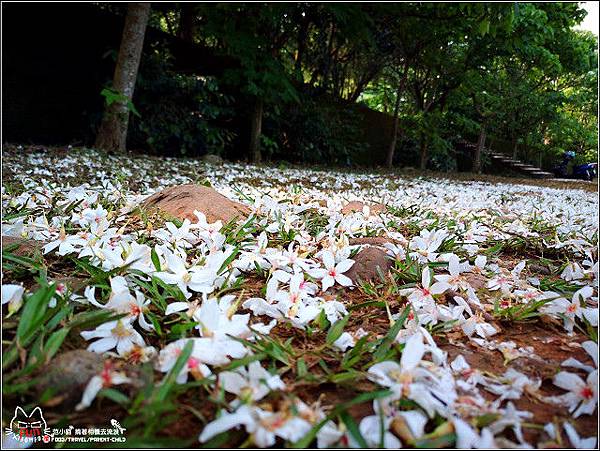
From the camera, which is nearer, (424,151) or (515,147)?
(515,147)

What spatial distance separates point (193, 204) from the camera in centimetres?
172

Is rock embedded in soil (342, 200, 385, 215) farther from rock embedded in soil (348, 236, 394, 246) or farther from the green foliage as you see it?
the green foliage

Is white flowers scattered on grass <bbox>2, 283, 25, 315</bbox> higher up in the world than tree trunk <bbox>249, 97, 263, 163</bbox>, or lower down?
lower down

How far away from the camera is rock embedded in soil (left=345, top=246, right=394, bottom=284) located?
1.21 m

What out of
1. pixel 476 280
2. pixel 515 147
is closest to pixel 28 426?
pixel 476 280

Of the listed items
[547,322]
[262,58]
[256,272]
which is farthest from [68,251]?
[262,58]

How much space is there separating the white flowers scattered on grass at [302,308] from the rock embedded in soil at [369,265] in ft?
0.12

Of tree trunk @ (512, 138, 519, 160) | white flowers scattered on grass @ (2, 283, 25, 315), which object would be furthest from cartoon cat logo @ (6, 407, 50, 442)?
tree trunk @ (512, 138, 519, 160)

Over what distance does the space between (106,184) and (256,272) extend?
1508mm

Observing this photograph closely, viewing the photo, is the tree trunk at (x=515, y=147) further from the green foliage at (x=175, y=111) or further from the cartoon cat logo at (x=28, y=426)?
the green foliage at (x=175, y=111)

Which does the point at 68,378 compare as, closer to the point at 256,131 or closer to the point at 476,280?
the point at 476,280

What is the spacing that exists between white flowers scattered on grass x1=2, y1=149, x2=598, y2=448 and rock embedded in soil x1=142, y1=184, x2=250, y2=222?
78 mm

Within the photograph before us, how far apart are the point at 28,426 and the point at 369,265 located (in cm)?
92

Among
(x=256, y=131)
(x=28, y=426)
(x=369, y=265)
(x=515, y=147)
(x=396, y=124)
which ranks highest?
(x=396, y=124)
